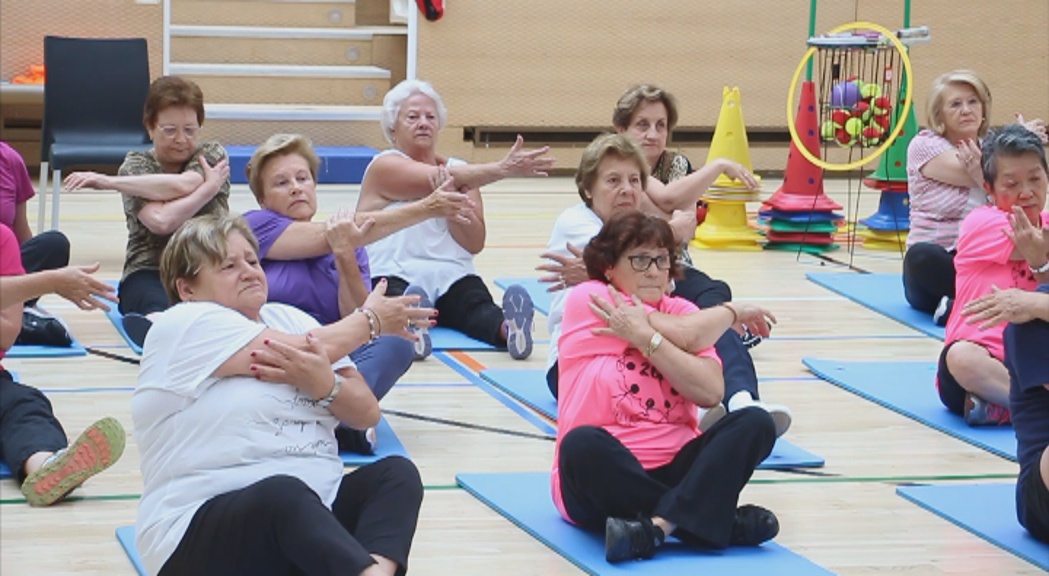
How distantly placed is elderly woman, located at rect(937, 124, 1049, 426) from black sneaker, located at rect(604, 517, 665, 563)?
4.95ft

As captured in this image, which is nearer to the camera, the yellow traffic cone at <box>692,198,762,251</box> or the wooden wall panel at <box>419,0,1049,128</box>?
the yellow traffic cone at <box>692,198,762,251</box>

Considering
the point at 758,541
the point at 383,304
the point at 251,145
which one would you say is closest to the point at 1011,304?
the point at 758,541


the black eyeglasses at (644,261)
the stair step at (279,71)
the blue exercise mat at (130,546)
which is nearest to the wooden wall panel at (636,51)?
the stair step at (279,71)

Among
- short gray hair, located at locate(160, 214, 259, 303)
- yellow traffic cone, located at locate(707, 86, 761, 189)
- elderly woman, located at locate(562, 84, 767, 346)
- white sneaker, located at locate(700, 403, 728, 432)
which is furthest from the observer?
yellow traffic cone, located at locate(707, 86, 761, 189)

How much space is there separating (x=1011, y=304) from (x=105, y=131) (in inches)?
198

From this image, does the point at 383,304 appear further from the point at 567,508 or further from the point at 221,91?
the point at 221,91

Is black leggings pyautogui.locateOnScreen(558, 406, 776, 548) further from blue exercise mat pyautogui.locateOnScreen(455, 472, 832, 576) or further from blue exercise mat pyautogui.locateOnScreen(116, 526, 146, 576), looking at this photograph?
blue exercise mat pyautogui.locateOnScreen(116, 526, 146, 576)

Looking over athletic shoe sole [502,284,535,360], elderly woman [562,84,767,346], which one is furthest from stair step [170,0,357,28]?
elderly woman [562,84,767,346]

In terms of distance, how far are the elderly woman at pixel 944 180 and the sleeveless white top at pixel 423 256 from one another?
177 cm

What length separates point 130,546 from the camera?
3463 millimetres

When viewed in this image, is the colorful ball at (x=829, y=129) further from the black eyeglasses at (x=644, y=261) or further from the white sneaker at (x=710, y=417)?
the black eyeglasses at (x=644, y=261)

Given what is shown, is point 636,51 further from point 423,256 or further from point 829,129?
point 423,256

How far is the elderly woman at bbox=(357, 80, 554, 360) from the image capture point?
17.6ft

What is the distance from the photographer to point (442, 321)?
6008 mm
